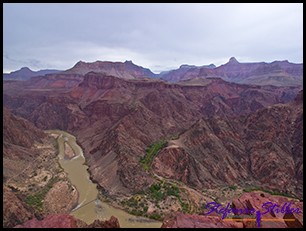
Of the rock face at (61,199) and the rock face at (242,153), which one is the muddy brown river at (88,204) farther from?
the rock face at (242,153)

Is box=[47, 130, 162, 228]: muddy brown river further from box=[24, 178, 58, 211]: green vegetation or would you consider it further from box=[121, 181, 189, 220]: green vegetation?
box=[24, 178, 58, 211]: green vegetation

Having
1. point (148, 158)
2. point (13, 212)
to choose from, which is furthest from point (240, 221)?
point (148, 158)

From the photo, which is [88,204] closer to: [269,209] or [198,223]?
[198,223]

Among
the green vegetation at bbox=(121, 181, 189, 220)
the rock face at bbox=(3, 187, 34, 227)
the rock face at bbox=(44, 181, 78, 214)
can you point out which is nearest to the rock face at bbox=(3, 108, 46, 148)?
the rock face at bbox=(44, 181, 78, 214)

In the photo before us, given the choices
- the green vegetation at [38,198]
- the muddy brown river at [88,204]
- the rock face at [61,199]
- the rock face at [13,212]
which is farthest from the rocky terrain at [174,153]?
the rock face at [13,212]

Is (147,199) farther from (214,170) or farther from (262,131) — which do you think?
(262,131)
